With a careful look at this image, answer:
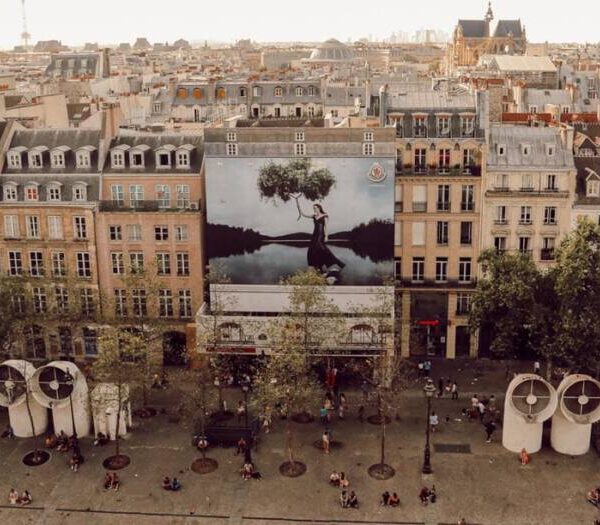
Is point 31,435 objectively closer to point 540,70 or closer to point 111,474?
point 111,474

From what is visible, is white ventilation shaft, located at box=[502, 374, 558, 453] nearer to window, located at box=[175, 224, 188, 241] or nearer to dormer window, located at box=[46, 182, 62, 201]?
window, located at box=[175, 224, 188, 241]

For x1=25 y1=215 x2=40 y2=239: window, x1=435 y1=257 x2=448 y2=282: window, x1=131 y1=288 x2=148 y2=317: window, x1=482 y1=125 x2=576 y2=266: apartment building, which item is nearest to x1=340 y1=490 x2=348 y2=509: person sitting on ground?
x1=131 y1=288 x2=148 y2=317: window

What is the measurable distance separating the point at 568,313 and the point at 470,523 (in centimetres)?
1753

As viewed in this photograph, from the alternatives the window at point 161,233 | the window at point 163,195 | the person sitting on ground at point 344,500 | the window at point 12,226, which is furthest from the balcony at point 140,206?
the person sitting on ground at point 344,500

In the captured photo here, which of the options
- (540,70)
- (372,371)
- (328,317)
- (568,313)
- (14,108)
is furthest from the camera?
(540,70)

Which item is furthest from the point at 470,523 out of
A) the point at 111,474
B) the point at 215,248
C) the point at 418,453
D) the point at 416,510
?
the point at 215,248

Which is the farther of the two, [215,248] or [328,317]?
[215,248]

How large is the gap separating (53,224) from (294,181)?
21.7 meters

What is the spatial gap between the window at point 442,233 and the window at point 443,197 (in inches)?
54.6

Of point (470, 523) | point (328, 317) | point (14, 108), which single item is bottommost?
point (470, 523)

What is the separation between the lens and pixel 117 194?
72375mm

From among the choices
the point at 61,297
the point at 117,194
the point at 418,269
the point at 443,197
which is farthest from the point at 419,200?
the point at 61,297

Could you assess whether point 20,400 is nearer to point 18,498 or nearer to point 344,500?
point 18,498

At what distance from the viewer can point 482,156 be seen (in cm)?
7106
